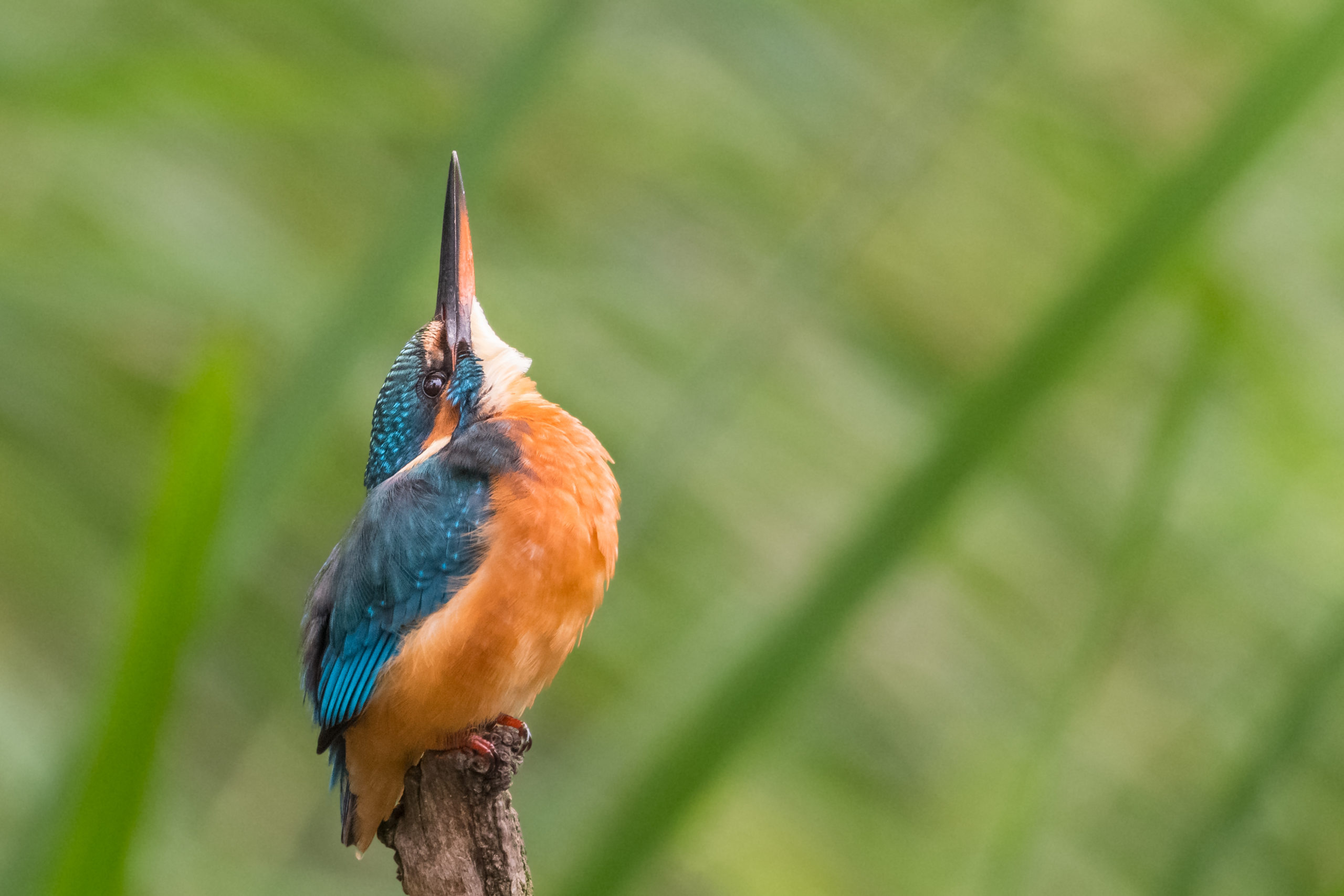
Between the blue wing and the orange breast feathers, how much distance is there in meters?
0.01

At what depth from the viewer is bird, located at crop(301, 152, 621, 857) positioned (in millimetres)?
887

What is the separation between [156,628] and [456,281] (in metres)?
0.65

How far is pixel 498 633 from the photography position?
89 centimetres

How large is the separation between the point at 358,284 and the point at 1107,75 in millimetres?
1754

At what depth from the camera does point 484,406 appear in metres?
0.97

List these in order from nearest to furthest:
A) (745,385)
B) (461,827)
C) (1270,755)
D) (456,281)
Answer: (1270,755) → (461,827) → (456,281) → (745,385)

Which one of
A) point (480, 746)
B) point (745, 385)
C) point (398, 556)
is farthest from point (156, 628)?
point (745, 385)

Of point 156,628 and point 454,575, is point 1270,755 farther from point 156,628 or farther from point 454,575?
point 454,575

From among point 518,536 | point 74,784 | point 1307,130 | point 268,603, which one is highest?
point 1307,130

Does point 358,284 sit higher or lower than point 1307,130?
lower

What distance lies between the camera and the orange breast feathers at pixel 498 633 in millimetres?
882

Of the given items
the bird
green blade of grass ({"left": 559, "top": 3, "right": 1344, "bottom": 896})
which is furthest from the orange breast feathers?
green blade of grass ({"left": 559, "top": 3, "right": 1344, "bottom": 896})

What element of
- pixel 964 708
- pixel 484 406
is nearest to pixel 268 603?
pixel 484 406

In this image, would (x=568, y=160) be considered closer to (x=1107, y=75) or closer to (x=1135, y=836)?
(x=1107, y=75)
